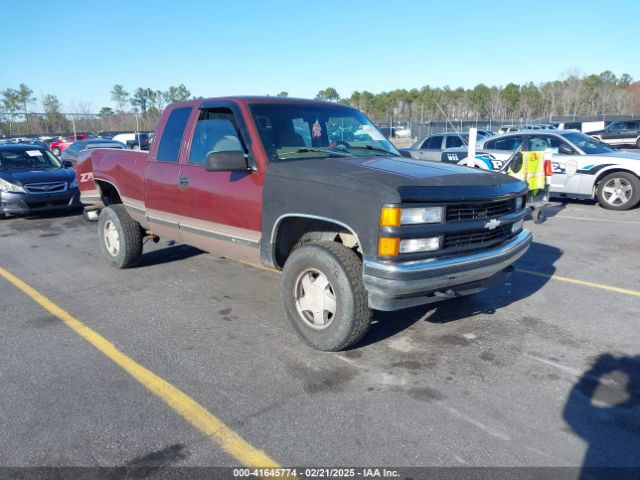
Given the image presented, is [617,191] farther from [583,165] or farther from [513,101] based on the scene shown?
[513,101]

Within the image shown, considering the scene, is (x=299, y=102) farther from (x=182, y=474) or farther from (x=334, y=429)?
(x=182, y=474)

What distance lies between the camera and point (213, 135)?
4828 millimetres

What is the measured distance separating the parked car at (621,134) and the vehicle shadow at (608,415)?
→ 28.6m

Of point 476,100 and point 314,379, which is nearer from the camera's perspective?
point 314,379

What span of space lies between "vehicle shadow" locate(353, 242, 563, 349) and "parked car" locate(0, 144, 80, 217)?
27.1ft

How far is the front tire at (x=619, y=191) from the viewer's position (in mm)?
10273

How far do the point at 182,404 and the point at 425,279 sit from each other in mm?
1766

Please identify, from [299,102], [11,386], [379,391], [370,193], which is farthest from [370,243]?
[11,386]

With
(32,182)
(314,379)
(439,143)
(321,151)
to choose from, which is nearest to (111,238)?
(321,151)

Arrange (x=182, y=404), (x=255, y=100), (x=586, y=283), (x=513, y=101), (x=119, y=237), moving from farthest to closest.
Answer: (x=513, y=101) < (x=119, y=237) < (x=586, y=283) < (x=255, y=100) < (x=182, y=404)

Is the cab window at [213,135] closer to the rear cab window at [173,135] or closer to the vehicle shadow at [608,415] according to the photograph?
the rear cab window at [173,135]

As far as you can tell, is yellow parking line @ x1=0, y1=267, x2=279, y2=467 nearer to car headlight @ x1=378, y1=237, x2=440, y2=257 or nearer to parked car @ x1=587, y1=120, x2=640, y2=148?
car headlight @ x1=378, y1=237, x2=440, y2=257

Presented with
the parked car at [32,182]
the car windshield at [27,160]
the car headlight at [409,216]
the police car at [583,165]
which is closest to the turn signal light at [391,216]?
the car headlight at [409,216]

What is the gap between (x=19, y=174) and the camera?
10172 millimetres
